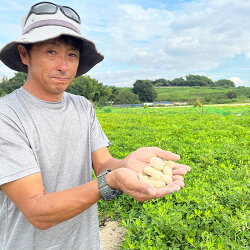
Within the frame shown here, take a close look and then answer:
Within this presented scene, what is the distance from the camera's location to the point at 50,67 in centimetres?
167

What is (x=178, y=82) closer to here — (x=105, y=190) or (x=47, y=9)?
(x=47, y=9)

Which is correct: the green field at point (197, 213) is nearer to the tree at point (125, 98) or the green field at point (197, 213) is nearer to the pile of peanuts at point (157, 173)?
the pile of peanuts at point (157, 173)

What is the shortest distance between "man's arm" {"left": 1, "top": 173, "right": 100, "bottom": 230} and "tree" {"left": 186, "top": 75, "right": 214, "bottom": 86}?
370 feet

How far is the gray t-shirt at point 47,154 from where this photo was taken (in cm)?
147

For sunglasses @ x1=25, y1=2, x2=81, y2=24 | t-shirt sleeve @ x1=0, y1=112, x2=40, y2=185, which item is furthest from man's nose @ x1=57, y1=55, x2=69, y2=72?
t-shirt sleeve @ x1=0, y1=112, x2=40, y2=185

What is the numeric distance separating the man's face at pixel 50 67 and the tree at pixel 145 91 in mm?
79880

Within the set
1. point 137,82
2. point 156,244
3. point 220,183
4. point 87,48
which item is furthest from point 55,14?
point 137,82

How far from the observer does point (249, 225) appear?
3107 millimetres

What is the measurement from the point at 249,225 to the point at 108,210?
72.4 inches

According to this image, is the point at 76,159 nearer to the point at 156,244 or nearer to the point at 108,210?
the point at 156,244

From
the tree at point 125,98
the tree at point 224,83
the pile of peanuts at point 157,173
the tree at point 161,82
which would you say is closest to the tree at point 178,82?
the tree at point 161,82

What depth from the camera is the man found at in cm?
141

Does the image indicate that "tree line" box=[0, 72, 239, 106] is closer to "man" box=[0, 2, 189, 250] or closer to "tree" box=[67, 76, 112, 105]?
"tree" box=[67, 76, 112, 105]

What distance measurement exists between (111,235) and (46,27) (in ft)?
8.65
